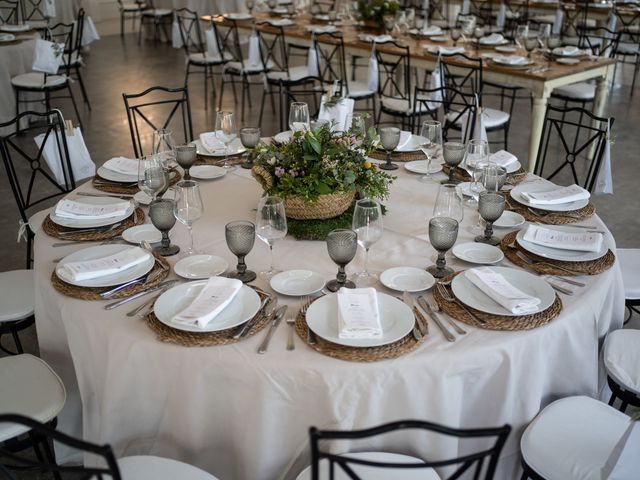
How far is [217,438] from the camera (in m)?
1.74

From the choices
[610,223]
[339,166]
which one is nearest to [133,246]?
[339,166]

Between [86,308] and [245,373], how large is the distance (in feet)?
1.74

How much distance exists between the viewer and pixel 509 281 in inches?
75.1

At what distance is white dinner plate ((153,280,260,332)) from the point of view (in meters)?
1.69

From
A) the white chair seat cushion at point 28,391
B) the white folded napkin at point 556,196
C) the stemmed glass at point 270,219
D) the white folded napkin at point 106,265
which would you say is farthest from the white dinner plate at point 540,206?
the white chair seat cushion at point 28,391

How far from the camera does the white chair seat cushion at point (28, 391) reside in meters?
1.89

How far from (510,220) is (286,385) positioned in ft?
3.67

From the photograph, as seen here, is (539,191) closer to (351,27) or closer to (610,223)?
(610,223)

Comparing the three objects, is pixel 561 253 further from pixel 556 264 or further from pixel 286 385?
pixel 286 385

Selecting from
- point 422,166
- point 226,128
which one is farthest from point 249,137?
point 422,166

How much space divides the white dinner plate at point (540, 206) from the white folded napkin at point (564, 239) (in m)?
0.25

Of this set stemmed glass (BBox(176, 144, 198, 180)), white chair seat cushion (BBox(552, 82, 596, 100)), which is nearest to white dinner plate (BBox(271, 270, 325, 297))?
stemmed glass (BBox(176, 144, 198, 180))

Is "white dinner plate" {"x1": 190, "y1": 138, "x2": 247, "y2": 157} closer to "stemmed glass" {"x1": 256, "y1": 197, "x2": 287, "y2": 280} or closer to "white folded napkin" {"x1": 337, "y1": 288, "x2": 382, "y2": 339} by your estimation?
"stemmed glass" {"x1": 256, "y1": 197, "x2": 287, "y2": 280}

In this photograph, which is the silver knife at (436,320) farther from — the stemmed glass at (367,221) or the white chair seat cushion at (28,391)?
the white chair seat cushion at (28,391)
